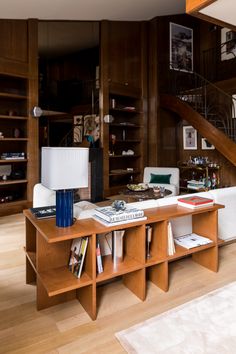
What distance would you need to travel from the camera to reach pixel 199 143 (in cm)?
664

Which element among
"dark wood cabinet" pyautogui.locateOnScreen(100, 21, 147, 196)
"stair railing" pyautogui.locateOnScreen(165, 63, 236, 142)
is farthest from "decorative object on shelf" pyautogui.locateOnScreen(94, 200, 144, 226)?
"stair railing" pyautogui.locateOnScreen(165, 63, 236, 142)

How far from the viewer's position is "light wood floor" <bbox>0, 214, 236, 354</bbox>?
1.73 meters

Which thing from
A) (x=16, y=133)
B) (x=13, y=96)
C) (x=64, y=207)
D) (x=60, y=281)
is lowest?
(x=60, y=281)

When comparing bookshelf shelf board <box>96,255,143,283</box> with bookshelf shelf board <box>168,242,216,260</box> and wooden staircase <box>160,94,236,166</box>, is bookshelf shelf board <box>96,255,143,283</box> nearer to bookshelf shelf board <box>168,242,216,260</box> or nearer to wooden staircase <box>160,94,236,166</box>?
bookshelf shelf board <box>168,242,216,260</box>

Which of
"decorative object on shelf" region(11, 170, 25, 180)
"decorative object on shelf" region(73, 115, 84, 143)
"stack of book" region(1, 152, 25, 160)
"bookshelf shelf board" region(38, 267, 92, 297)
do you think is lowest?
"bookshelf shelf board" region(38, 267, 92, 297)

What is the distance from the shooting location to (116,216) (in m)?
2.00

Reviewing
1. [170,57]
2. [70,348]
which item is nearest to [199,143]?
[170,57]

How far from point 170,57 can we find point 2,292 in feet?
21.7

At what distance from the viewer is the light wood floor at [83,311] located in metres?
1.73

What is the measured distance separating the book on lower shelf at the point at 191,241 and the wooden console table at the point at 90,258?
0.05m

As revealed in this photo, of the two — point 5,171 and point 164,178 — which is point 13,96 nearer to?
point 5,171

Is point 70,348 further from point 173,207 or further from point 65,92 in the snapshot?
point 65,92

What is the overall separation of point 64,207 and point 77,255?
0.42m

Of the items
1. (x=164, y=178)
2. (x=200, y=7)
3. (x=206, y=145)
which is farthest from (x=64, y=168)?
(x=206, y=145)
